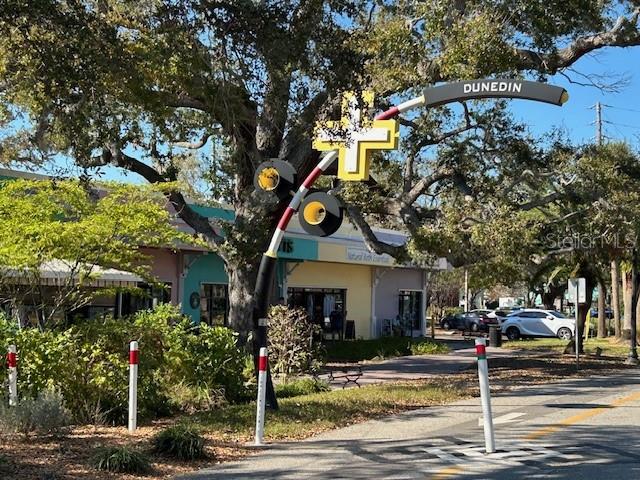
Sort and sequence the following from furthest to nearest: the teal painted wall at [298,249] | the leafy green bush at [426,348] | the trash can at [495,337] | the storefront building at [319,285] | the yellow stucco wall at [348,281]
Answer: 1. the trash can at [495,337]
2. the yellow stucco wall at [348,281]
3. the leafy green bush at [426,348]
4. the teal painted wall at [298,249]
5. the storefront building at [319,285]

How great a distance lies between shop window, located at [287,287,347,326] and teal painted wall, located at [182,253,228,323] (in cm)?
→ 519

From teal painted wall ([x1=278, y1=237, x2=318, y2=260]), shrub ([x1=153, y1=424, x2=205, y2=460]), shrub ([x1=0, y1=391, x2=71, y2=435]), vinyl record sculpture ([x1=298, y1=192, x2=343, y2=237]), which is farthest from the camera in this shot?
teal painted wall ([x1=278, y1=237, x2=318, y2=260])

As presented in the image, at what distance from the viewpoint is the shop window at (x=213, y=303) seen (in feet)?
82.5

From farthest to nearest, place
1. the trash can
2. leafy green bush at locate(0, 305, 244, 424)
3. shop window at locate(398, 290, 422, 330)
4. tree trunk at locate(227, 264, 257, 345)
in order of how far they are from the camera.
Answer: shop window at locate(398, 290, 422, 330)
the trash can
tree trunk at locate(227, 264, 257, 345)
leafy green bush at locate(0, 305, 244, 424)

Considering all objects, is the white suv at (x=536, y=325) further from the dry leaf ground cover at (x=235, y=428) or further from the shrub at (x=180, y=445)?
the shrub at (x=180, y=445)

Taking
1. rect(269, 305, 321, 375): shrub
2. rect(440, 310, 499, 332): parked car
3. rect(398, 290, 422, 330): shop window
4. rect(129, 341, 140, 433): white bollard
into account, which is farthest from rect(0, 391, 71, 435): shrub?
rect(440, 310, 499, 332): parked car

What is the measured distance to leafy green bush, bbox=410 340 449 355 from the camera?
2803cm

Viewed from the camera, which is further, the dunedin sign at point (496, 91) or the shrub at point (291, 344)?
the shrub at point (291, 344)

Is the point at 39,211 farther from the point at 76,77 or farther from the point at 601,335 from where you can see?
the point at 601,335

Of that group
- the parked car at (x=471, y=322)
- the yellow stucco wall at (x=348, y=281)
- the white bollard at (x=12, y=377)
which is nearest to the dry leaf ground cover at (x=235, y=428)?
the white bollard at (x=12, y=377)

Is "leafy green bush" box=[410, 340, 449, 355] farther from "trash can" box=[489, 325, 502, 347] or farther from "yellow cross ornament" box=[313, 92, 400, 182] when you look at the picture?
"yellow cross ornament" box=[313, 92, 400, 182]

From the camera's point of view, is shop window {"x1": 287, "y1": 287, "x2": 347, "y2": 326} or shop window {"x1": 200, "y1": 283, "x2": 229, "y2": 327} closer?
shop window {"x1": 200, "y1": 283, "x2": 229, "y2": 327}

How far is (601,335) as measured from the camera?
46594 millimetres

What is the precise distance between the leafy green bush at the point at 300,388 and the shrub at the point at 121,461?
6.44 metres
